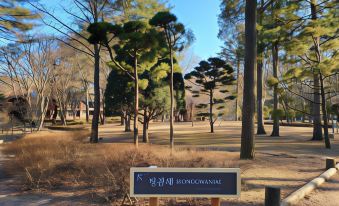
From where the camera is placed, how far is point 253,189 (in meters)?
7.39

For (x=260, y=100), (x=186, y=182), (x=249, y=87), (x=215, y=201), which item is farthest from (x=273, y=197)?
(x=260, y=100)

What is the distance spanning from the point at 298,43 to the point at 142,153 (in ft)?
29.2

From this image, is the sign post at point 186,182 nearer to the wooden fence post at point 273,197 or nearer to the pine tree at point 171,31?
the wooden fence post at point 273,197

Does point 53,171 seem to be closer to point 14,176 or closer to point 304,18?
point 14,176

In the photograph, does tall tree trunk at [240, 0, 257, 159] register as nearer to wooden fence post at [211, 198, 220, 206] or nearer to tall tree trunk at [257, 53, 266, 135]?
wooden fence post at [211, 198, 220, 206]

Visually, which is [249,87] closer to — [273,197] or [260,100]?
[273,197]

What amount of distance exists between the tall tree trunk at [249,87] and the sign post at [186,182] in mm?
6791

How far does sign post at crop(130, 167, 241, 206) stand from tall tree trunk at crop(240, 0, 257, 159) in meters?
6.79

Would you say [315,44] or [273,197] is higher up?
[315,44]

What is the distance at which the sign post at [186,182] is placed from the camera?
15.5 ft

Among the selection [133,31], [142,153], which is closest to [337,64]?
[133,31]

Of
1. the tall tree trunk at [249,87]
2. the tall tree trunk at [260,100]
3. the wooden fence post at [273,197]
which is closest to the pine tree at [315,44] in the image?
the tall tree trunk at [249,87]

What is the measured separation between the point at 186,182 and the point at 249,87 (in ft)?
23.8

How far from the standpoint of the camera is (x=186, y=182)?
187 inches
